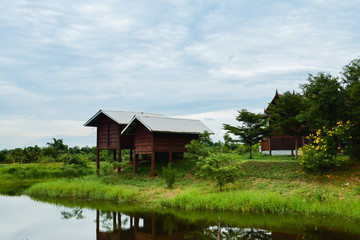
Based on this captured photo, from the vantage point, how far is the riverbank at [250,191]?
14.0 metres

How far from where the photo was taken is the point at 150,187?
20297mm

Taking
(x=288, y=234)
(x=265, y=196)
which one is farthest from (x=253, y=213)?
(x=288, y=234)

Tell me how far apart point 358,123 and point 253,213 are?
8.07 metres

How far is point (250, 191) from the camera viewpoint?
1611 cm

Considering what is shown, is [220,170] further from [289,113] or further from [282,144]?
[282,144]

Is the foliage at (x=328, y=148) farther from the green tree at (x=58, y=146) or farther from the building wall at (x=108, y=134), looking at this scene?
the green tree at (x=58, y=146)

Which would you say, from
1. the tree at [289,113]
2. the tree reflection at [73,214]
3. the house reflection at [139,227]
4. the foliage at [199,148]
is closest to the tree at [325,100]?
the tree at [289,113]

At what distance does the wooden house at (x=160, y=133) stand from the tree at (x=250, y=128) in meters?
2.22

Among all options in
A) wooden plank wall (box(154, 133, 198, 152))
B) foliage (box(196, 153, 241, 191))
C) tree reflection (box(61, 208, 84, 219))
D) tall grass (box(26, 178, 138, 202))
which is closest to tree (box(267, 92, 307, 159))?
wooden plank wall (box(154, 133, 198, 152))

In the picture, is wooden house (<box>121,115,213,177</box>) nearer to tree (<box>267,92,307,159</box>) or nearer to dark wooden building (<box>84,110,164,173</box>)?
dark wooden building (<box>84,110,164,173</box>)

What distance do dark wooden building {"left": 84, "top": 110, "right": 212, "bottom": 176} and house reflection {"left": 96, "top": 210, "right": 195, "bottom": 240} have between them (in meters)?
8.51

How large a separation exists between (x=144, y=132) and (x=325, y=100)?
12408 mm

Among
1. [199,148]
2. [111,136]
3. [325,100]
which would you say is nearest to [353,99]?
[325,100]

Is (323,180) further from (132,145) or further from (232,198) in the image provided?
(132,145)
